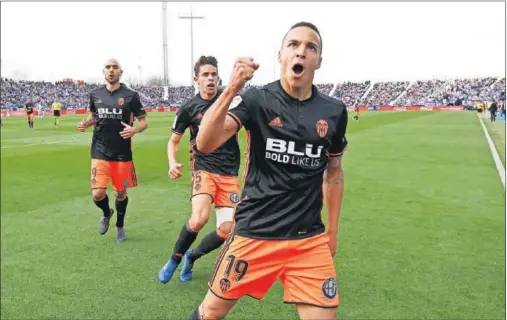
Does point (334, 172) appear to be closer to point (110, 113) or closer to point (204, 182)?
point (204, 182)

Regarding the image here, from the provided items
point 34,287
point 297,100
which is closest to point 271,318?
point 297,100

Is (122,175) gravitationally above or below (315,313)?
below

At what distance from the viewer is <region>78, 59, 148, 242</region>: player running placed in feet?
23.2

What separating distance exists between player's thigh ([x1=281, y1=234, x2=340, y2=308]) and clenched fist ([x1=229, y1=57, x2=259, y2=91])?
1.17 metres

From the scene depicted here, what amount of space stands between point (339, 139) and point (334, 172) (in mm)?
291

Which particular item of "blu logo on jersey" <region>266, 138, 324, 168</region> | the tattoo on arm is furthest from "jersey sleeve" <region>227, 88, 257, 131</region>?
the tattoo on arm

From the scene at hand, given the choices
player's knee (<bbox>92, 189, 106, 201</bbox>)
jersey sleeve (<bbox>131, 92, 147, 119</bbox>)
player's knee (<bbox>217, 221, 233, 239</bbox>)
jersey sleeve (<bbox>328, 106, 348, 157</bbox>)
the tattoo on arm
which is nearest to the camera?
jersey sleeve (<bbox>328, 106, 348, 157</bbox>)

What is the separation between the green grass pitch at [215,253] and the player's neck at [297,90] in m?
1.78

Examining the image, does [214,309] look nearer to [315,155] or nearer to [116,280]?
[315,155]

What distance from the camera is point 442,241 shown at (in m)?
7.07

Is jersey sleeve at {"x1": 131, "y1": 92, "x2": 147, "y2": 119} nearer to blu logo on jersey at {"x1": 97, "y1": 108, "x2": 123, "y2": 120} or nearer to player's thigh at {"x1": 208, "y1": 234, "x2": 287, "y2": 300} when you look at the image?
blu logo on jersey at {"x1": 97, "y1": 108, "x2": 123, "y2": 120}

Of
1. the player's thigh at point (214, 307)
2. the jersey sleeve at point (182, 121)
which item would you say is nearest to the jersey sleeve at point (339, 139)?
the player's thigh at point (214, 307)

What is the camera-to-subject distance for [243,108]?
3.10 metres

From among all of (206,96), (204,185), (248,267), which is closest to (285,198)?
(248,267)
